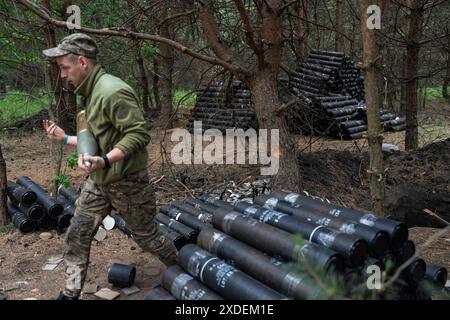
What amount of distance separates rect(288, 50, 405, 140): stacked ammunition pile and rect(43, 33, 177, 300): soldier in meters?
8.50

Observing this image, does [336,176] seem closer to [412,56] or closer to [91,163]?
[412,56]

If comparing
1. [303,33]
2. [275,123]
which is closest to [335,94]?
[303,33]

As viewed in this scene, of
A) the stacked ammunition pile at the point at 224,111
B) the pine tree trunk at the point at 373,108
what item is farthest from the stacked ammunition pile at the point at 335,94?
the pine tree trunk at the point at 373,108

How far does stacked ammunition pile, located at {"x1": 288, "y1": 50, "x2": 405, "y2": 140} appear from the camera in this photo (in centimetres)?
1221

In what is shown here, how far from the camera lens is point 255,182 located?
311 inches

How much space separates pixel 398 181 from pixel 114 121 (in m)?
6.27

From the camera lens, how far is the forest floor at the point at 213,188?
191 inches

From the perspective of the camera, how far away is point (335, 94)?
13.3 metres

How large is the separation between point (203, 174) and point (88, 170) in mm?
5323

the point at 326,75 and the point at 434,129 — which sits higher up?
the point at 326,75

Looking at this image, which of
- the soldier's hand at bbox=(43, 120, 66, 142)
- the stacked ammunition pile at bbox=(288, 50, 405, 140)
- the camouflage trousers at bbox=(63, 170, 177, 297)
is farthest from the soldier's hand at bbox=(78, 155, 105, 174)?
the stacked ammunition pile at bbox=(288, 50, 405, 140)

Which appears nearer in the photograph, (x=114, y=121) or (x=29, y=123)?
(x=114, y=121)

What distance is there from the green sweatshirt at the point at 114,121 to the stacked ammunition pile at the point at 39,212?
2.39 meters

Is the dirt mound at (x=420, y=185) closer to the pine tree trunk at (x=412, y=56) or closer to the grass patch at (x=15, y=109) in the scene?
the pine tree trunk at (x=412, y=56)
